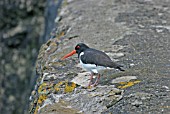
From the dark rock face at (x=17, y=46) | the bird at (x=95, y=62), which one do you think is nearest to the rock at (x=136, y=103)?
the bird at (x=95, y=62)

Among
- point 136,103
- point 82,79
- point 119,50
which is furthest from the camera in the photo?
point 119,50

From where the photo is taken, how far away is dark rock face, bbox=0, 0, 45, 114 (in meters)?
8.46

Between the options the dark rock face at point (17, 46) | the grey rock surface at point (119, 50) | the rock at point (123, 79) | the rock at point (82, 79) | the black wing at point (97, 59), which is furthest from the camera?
the dark rock face at point (17, 46)

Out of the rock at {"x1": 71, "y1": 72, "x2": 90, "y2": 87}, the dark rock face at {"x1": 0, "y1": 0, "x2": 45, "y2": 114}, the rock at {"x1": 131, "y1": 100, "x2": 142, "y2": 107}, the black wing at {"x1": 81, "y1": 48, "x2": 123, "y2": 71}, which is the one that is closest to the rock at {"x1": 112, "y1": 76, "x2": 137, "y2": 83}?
the black wing at {"x1": 81, "y1": 48, "x2": 123, "y2": 71}

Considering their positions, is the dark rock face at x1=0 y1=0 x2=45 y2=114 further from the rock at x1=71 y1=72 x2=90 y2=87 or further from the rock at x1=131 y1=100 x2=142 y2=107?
the rock at x1=131 y1=100 x2=142 y2=107

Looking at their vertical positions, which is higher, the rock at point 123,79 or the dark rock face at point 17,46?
the rock at point 123,79

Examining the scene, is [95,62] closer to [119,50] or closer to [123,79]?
[123,79]

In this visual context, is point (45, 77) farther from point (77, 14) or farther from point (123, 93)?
point (77, 14)

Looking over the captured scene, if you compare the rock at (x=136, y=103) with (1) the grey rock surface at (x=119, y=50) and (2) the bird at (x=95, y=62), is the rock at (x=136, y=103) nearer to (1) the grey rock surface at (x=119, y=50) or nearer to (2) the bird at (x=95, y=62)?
(1) the grey rock surface at (x=119, y=50)

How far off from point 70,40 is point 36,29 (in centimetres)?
388

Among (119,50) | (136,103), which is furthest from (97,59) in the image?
(119,50)

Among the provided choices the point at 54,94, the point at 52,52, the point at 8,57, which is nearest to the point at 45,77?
the point at 54,94

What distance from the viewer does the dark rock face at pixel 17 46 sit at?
27.8 feet

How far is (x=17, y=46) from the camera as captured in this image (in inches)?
360
